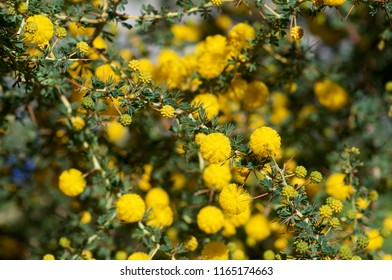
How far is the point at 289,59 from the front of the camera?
2.69 meters

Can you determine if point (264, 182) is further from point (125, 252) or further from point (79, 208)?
point (79, 208)

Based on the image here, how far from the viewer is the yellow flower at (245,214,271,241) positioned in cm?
280

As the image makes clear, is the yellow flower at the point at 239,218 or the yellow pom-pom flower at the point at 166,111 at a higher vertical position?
the yellow pom-pom flower at the point at 166,111

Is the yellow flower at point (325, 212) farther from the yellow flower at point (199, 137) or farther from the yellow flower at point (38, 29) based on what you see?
the yellow flower at point (38, 29)

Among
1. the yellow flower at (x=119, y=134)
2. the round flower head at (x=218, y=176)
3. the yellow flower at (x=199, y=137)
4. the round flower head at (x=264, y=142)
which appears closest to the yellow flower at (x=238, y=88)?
the round flower head at (x=218, y=176)

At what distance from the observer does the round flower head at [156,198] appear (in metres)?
2.50

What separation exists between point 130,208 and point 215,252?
0.46 metres

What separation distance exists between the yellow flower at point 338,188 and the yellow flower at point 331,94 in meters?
0.62

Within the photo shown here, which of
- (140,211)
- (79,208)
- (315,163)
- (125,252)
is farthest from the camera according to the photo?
(315,163)

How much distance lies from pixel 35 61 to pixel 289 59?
1.40m

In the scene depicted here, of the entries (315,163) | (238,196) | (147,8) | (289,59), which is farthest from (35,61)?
(315,163)

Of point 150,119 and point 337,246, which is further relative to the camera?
point 150,119

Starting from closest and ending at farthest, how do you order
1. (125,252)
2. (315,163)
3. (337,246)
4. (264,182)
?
(264,182) < (337,246) < (125,252) < (315,163)

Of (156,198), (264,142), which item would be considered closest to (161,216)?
(156,198)
